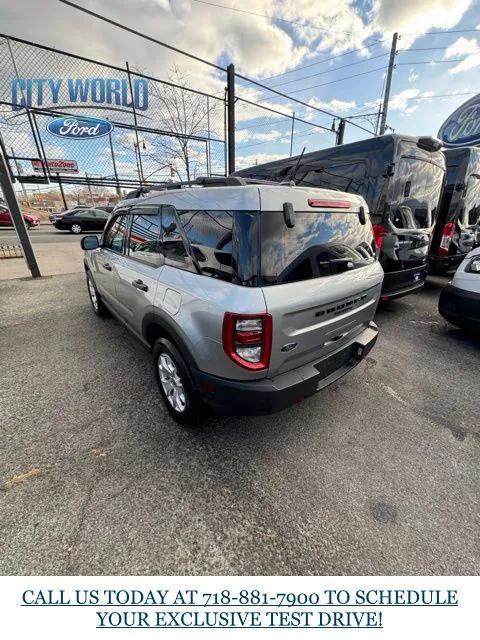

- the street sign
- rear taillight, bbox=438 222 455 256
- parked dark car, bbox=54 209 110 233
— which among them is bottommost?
parked dark car, bbox=54 209 110 233

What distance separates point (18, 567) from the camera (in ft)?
4.83

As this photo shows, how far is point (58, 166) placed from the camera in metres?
13.2

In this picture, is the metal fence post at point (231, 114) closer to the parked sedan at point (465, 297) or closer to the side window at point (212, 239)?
the parked sedan at point (465, 297)

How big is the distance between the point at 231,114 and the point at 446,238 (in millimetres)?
6408

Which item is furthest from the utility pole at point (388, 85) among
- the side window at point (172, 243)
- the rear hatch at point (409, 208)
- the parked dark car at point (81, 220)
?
the side window at point (172, 243)

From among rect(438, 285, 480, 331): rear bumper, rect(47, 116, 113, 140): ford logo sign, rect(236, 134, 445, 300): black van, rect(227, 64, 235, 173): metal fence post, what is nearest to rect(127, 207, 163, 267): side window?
rect(236, 134, 445, 300): black van

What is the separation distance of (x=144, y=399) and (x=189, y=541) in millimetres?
1421

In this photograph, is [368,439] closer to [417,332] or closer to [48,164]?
[417,332]

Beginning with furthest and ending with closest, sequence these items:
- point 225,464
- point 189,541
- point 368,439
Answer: point 368,439 < point 225,464 < point 189,541

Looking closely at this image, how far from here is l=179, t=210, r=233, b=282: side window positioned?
1.77 metres

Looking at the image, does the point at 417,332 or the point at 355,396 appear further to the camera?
the point at 417,332

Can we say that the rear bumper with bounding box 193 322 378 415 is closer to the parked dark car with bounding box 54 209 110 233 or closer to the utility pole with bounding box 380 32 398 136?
the utility pole with bounding box 380 32 398 136

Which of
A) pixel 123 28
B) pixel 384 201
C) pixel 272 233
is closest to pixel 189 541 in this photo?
pixel 272 233

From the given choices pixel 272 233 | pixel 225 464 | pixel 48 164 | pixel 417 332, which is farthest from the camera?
pixel 48 164
